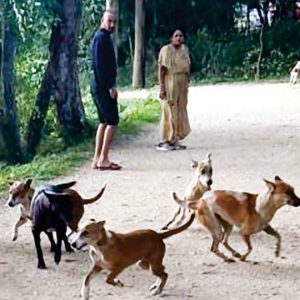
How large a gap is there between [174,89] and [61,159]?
6.14 ft

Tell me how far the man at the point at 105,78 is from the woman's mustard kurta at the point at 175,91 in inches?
64.5

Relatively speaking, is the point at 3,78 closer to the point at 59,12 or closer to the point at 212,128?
the point at 59,12

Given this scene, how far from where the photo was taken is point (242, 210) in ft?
22.2

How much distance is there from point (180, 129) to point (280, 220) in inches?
189

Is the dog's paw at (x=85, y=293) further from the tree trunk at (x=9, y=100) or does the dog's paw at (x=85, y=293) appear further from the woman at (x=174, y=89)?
the woman at (x=174, y=89)

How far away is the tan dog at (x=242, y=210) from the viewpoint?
675cm

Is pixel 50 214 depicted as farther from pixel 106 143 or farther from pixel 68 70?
pixel 68 70

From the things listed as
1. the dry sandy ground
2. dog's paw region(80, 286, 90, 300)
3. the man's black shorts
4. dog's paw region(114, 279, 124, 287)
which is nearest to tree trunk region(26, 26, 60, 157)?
the dry sandy ground

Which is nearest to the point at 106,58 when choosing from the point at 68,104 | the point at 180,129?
the point at 180,129

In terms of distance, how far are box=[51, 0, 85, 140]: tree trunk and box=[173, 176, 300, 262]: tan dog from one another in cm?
698

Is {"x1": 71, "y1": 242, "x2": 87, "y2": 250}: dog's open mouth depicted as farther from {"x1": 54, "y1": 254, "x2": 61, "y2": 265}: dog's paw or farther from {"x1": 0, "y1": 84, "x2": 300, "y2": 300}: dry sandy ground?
{"x1": 54, "y1": 254, "x2": 61, "y2": 265}: dog's paw

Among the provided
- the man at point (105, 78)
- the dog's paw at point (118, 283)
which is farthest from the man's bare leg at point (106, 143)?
the dog's paw at point (118, 283)

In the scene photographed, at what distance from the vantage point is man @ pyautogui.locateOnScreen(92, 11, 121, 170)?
10.4 metres

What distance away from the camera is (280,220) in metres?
8.27
